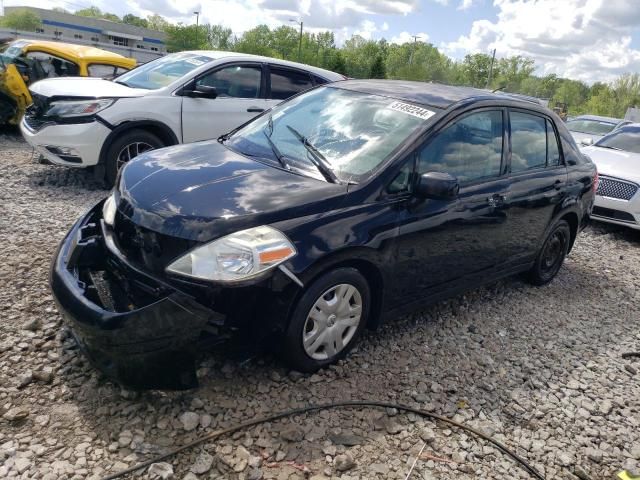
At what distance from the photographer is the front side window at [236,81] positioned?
272 inches

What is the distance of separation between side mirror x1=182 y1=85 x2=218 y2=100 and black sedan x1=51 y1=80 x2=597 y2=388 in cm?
242

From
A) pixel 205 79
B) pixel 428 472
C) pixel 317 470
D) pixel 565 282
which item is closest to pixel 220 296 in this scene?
pixel 317 470

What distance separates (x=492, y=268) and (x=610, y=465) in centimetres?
171

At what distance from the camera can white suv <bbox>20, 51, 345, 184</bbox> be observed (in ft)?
20.1

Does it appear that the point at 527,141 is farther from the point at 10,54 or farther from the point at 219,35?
the point at 219,35

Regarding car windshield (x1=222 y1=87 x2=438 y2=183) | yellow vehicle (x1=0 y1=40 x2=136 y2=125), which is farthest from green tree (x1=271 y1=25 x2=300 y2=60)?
car windshield (x1=222 y1=87 x2=438 y2=183)

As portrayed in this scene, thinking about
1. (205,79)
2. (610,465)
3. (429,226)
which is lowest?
(610,465)

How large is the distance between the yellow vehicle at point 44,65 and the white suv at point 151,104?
2.15 meters

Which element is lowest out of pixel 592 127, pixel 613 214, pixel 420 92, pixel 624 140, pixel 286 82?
pixel 613 214

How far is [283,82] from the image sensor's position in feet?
24.5

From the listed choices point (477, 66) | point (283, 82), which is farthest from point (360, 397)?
point (477, 66)

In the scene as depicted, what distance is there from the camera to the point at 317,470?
101 inches

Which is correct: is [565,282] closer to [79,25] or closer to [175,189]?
[175,189]

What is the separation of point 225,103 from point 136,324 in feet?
16.6
